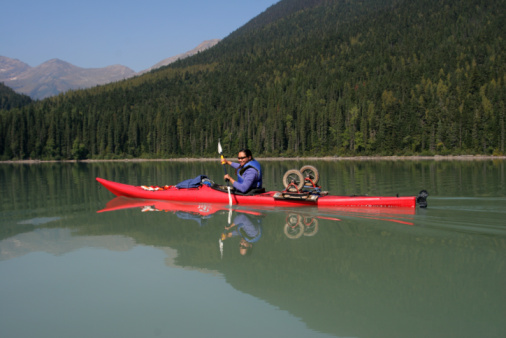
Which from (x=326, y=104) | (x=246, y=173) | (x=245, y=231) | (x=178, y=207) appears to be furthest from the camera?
(x=326, y=104)

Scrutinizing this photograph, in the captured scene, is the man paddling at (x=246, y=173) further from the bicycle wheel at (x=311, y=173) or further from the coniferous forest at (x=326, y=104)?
the coniferous forest at (x=326, y=104)

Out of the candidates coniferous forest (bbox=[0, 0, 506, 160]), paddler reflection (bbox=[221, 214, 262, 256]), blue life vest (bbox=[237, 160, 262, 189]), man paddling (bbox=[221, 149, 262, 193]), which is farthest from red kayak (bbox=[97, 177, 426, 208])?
coniferous forest (bbox=[0, 0, 506, 160])

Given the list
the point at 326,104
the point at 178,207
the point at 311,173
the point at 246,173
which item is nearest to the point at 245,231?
the point at 246,173

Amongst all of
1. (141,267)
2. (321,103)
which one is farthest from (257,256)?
(321,103)

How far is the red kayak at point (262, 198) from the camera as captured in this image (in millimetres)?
14602

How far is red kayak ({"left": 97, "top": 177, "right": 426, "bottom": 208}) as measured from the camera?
47.9 ft

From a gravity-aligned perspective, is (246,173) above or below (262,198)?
above

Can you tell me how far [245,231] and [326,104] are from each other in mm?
103511

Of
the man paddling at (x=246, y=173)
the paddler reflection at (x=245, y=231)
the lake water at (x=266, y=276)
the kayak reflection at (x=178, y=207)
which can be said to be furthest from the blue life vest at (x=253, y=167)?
the lake water at (x=266, y=276)

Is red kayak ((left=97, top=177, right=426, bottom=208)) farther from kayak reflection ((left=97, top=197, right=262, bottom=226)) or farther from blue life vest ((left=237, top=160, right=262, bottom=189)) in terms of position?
blue life vest ((left=237, top=160, right=262, bottom=189))

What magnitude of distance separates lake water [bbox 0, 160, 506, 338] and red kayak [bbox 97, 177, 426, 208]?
1.47ft

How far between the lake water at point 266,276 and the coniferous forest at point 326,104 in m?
70.8

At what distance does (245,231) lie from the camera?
1234cm

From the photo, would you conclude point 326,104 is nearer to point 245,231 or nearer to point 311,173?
point 311,173
